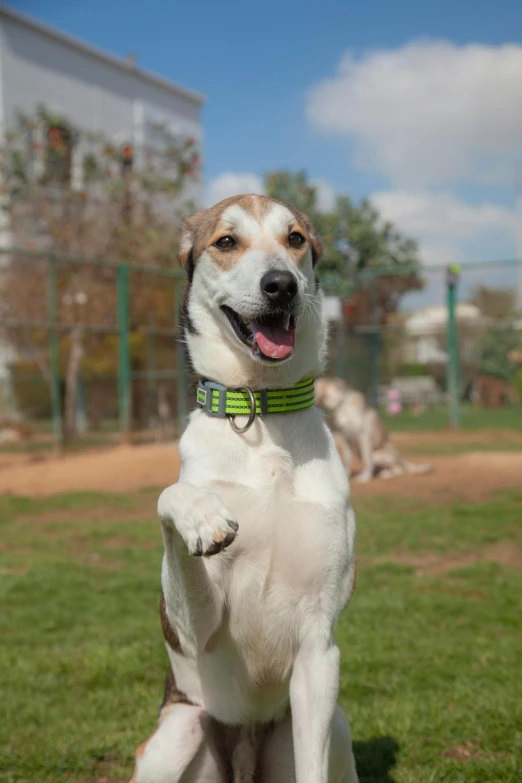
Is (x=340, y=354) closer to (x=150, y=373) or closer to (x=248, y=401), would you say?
(x=150, y=373)

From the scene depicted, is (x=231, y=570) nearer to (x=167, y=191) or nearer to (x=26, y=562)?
(x=26, y=562)

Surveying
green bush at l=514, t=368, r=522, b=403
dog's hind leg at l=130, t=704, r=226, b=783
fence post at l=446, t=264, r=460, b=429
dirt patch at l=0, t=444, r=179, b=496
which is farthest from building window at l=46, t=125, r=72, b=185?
dog's hind leg at l=130, t=704, r=226, b=783

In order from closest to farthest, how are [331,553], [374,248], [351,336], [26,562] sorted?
[331,553] < [26,562] < [351,336] < [374,248]

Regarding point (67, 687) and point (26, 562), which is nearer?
point (67, 687)

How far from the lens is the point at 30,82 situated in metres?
31.9

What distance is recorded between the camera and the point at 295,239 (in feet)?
10.1

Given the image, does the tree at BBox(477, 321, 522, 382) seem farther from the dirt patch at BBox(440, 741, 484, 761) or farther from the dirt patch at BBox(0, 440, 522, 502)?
the dirt patch at BBox(440, 741, 484, 761)

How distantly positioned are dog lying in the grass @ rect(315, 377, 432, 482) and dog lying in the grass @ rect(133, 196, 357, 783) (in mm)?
9382

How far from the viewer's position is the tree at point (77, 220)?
17562mm

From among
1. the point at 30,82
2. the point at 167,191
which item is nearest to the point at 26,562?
the point at 167,191

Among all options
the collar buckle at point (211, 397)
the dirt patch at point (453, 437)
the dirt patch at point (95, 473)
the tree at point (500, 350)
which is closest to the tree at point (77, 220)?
the dirt patch at point (95, 473)

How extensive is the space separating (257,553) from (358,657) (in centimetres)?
237

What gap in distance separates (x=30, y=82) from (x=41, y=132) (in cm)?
498

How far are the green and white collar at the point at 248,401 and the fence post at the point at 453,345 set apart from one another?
58.4ft
